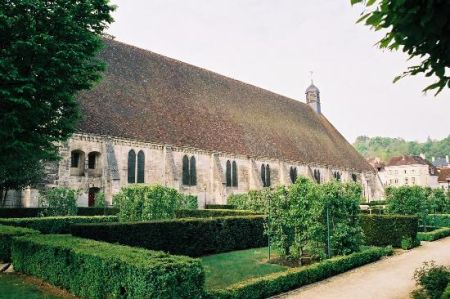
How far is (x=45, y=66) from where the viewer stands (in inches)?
468

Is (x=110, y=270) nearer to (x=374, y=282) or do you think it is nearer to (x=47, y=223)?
(x=374, y=282)

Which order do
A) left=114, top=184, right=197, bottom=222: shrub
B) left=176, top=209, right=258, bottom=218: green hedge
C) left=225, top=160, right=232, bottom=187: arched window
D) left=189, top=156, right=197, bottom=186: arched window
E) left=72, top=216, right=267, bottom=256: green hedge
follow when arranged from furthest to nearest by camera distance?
1. left=225, top=160, right=232, bottom=187: arched window
2. left=189, top=156, right=197, bottom=186: arched window
3. left=176, top=209, right=258, bottom=218: green hedge
4. left=114, top=184, right=197, bottom=222: shrub
5. left=72, top=216, right=267, bottom=256: green hedge

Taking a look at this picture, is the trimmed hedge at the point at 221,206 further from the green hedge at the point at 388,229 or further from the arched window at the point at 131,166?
the green hedge at the point at 388,229

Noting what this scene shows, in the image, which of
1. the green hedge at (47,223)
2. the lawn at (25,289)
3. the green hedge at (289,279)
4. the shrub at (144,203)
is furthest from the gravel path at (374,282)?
the green hedge at (47,223)

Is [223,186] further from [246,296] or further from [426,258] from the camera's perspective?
[246,296]

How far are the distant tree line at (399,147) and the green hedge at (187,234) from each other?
132 meters

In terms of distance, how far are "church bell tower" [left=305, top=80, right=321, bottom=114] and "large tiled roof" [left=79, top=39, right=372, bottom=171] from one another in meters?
7.93

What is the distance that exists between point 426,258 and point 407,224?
11.0ft

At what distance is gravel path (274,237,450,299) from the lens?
9.88 metres

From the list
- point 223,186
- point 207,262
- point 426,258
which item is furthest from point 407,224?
point 223,186

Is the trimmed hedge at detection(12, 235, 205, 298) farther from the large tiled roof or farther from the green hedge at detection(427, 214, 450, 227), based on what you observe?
the green hedge at detection(427, 214, 450, 227)

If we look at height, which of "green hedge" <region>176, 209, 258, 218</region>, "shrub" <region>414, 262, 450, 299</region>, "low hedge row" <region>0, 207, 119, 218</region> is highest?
"low hedge row" <region>0, 207, 119, 218</region>

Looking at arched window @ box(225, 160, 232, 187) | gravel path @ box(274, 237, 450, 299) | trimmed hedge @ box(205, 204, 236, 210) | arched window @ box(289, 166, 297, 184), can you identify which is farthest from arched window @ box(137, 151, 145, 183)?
gravel path @ box(274, 237, 450, 299)

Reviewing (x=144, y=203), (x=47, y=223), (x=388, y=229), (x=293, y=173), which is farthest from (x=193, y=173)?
(x=388, y=229)
